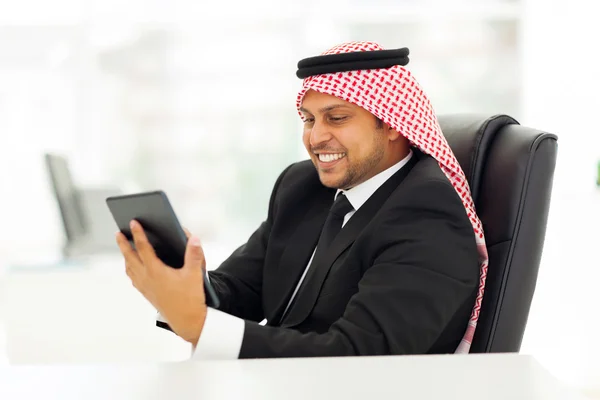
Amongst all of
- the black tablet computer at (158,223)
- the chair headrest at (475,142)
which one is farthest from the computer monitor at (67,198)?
the chair headrest at (475,142)

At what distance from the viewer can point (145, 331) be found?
10.3ft

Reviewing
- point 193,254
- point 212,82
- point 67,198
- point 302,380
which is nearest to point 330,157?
point 193,254

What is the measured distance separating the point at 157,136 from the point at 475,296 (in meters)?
4.41

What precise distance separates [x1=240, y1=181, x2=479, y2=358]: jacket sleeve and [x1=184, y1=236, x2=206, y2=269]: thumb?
0.16 m

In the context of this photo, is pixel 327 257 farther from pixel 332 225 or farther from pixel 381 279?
pixel 381 279

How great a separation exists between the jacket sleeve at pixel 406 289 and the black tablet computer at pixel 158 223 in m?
0.19

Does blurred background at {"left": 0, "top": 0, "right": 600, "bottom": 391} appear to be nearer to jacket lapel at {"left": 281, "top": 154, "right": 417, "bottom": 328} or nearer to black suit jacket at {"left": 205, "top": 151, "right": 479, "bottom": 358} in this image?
black suit jacket at {"left": 205, "top": 151, "right": 479, "bottom": 358}

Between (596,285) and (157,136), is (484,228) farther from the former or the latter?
(157,136)

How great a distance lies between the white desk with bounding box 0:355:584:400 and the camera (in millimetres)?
906

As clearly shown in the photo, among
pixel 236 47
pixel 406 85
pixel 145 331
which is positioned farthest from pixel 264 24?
pixel 406 85

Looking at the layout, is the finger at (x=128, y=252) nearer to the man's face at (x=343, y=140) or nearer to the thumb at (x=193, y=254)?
the thumb at (x=193, y=254)

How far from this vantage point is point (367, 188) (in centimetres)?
188

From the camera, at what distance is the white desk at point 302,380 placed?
2.97 feet

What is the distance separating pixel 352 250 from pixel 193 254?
40 cm
